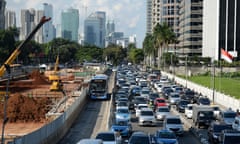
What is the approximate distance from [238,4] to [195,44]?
1265 inches

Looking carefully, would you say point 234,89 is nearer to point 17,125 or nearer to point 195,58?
point 17,125

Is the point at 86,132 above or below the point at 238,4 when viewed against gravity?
below

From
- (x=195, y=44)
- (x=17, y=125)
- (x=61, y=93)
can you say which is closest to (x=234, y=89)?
(x=61, y=93)

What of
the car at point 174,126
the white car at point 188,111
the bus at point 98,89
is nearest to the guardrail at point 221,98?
the white car at point 188,111

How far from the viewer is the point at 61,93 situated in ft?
232

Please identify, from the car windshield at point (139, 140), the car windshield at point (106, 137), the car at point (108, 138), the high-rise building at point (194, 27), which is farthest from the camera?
the high-rise building at point (194, 27)

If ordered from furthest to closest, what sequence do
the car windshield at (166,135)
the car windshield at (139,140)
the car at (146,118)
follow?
the car at (146,118)
the car windshield at (166,135)
the car windshield at (139,140)

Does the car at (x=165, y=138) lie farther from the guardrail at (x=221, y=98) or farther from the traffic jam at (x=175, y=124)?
the guardrail at (x=221, y=98)

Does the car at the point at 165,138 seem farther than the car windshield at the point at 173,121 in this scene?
No

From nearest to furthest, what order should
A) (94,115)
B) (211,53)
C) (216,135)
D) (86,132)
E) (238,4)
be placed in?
(216,135) < (86,132) < (94,115) < (238,4) < (211,53)

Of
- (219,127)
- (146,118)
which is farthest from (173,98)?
(219,127)

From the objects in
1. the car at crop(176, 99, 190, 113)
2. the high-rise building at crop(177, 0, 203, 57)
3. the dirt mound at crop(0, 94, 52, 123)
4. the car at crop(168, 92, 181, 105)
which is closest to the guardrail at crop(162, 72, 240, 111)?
the car at crop(168, 92, 181, 105)

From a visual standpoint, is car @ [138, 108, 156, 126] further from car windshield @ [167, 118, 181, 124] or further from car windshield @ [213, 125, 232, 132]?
car windshield @ [213, 125, 232, 132]

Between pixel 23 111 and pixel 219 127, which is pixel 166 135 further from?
pixel 23 111
